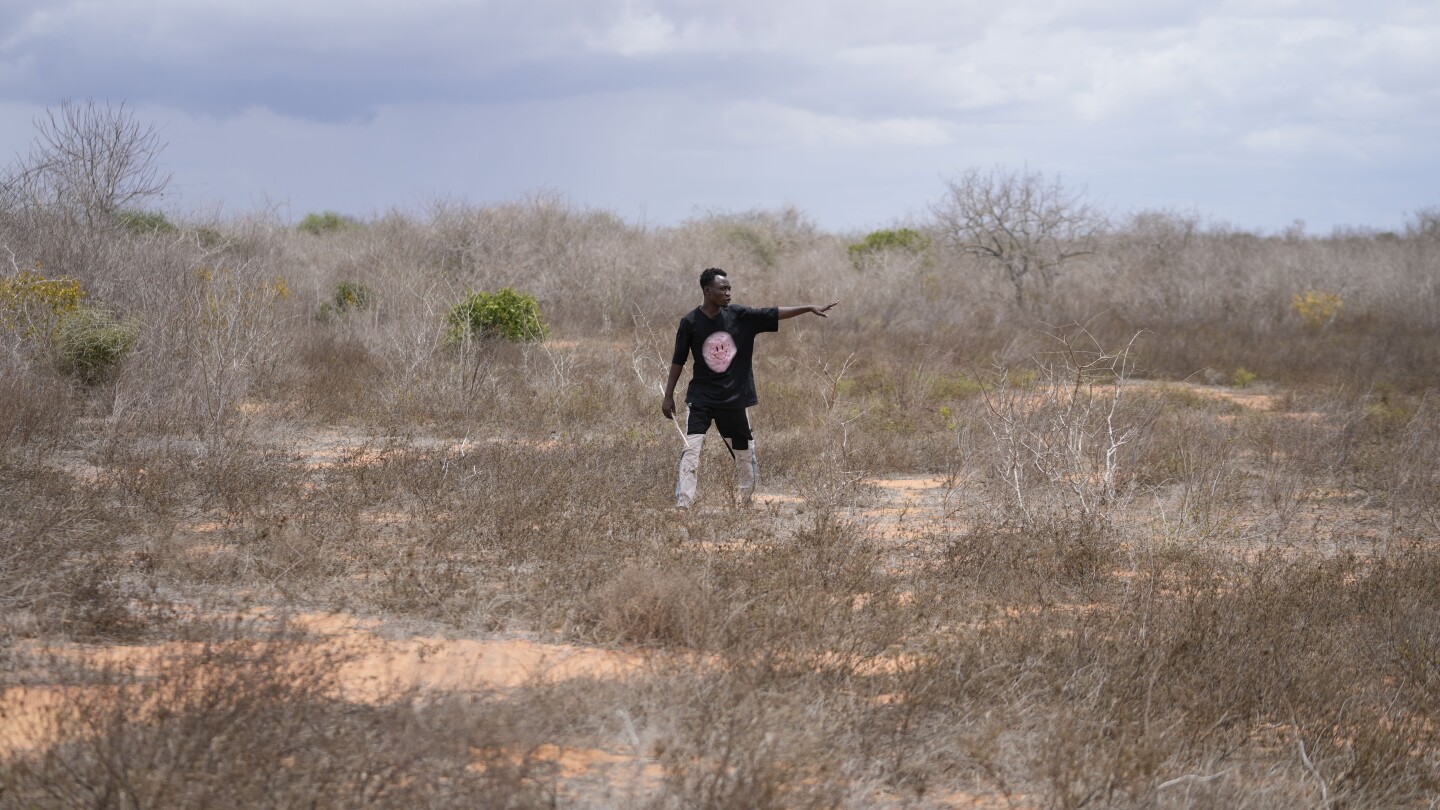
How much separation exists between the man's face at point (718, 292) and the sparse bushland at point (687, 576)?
1.37m

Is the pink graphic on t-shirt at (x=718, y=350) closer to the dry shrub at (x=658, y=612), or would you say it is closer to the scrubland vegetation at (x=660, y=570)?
the scrubland vegetation at (x=660, y=570)

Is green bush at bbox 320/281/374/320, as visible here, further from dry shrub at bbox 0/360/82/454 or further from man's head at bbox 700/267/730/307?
man's head at bbox 700/267/730/307

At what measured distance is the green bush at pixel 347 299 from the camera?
17.0 metres

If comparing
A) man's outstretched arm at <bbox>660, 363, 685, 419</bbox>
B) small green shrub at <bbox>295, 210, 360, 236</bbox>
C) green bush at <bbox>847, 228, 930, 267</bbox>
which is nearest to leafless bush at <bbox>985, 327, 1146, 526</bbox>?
man's outstretched arm at <bbox>660, 363, 685, 419</bbox>

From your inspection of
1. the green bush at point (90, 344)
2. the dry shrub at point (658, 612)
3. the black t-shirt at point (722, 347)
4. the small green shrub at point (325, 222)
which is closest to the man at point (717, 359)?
the black t-shirt at point (722, 347)

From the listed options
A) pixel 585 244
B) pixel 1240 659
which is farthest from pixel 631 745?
pixel 585 244

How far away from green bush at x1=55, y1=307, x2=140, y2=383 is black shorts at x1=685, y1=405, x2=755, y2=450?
6850 millimetres

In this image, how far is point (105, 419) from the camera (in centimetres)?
993

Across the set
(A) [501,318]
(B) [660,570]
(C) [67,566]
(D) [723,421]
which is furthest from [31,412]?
(A) [501,318]

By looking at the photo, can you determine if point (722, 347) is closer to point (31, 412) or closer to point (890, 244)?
point (31, 412)

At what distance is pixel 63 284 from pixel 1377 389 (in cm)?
1539

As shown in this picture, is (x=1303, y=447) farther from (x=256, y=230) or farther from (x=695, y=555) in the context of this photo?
(x=256, y=230)

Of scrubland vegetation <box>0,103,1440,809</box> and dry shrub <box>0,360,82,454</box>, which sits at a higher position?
dry shrub <box>0,360,82,454</box>

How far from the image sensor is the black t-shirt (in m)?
7.07
